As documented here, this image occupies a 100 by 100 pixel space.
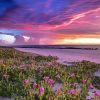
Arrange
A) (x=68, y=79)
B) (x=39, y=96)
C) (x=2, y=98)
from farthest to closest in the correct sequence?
(x=68, y=79)
(x=2, y=98)
(x=39, y=96)

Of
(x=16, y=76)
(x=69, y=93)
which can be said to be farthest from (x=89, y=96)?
(x=16, y=76)

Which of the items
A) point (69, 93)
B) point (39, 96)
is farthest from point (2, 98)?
point (69, 93)

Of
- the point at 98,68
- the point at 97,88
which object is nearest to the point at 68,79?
the point at 97,88

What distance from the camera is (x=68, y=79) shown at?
13.6 m

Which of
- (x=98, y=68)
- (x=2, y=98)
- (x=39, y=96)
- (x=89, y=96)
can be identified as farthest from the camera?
(x=98, y=68)

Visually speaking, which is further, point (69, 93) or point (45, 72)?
point (45, 72)

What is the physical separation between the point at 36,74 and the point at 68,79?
148 centimetres

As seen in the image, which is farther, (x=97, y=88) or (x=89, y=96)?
(x=97, y=88)

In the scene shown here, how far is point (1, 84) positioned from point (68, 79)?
10.3 ft

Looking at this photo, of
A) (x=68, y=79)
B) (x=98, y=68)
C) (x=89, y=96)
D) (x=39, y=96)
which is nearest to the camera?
(x=39, y=96)

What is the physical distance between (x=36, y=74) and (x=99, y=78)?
122 inches

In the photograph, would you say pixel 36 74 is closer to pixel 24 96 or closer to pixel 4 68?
pixel 4 68

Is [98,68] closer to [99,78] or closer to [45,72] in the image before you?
[99,78]

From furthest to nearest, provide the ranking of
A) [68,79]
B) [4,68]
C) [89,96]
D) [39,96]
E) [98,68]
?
1. [98,68]
2. [4,68]
3. [68,79]
4. [89,96]
5. [39,96]
